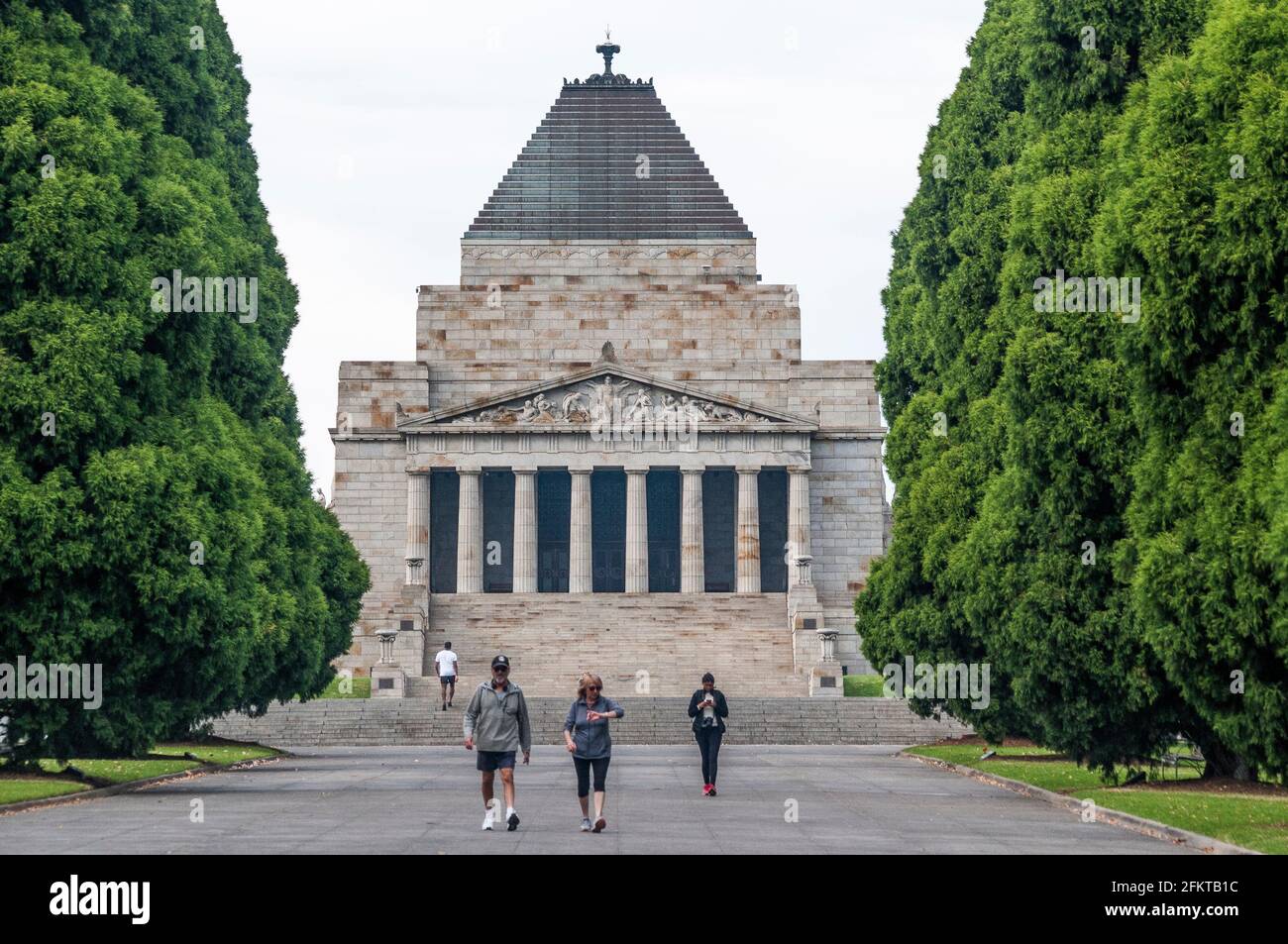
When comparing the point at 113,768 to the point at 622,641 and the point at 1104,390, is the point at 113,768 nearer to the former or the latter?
the point at 1104,390

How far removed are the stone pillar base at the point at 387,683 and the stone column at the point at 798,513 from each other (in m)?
21.7

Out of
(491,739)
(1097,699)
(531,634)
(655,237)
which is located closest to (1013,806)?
(1097,699)

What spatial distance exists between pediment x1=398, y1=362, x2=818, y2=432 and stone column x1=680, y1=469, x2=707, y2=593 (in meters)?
2.43

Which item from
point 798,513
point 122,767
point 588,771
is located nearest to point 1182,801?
Answer: point 588,771

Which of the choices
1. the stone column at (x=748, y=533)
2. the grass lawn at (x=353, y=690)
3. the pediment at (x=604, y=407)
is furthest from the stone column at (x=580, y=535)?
the grass lawn at (x=353, y=690)

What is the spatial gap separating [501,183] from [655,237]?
8.22 m

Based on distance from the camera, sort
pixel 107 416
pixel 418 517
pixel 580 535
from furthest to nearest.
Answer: pixel 418 517, pixel 580 535, pixel 107 416

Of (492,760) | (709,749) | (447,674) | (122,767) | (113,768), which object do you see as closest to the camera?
(492,760)

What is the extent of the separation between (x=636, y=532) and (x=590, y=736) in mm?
55492

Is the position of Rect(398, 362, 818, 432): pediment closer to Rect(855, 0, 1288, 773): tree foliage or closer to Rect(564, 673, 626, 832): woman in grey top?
Rect(855, 0, 1288, 773): tree foliage

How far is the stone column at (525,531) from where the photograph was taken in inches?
3110

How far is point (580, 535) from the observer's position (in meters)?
79.9

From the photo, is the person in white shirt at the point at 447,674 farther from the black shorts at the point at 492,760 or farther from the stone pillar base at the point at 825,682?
the black shorts at the point at 492,760

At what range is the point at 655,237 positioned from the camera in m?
92.2
